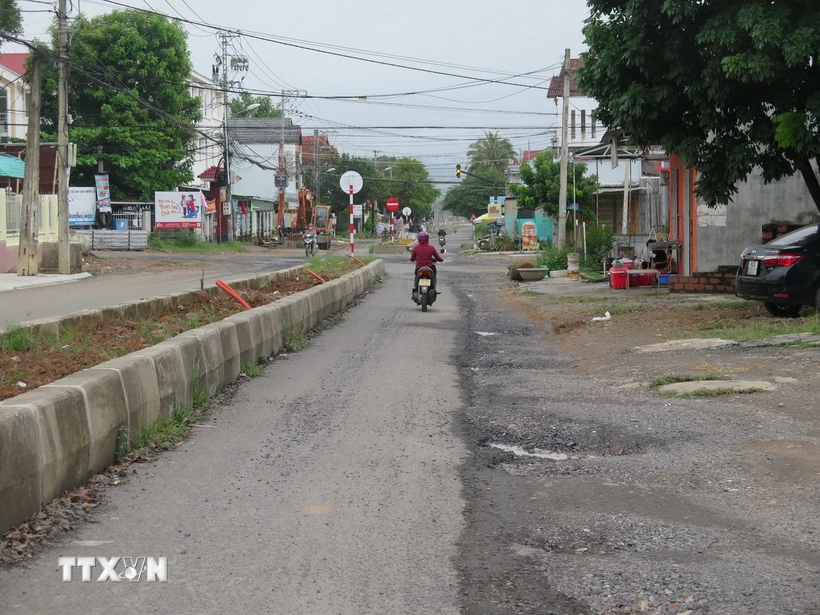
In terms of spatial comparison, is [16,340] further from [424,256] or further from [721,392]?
[424,256]

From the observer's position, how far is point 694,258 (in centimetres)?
2095

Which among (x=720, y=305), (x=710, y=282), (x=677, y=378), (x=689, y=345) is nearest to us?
(x=677, y=378)

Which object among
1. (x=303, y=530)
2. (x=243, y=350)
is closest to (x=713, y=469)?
(x=303, y=530)

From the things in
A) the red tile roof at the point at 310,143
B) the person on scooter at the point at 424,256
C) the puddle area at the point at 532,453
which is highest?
the red tile roof at the point at 310,143

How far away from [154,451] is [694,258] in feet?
53.3

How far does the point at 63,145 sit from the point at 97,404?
957 inches

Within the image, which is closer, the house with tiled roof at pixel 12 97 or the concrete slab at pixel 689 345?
the concrete slab at pixel 689 345

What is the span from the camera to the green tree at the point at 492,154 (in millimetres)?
123875

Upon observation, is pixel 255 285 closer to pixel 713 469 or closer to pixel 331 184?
pixel 713 469

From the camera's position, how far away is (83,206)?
4922cm

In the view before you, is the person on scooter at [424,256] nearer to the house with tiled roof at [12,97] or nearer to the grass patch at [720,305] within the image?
the grass patch at [720,305]

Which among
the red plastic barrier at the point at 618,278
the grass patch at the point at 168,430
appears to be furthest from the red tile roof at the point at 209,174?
the grass patch at the point at 168,430

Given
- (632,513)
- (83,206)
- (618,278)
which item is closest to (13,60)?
(83,206)

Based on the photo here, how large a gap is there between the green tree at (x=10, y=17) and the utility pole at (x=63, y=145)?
177cm
